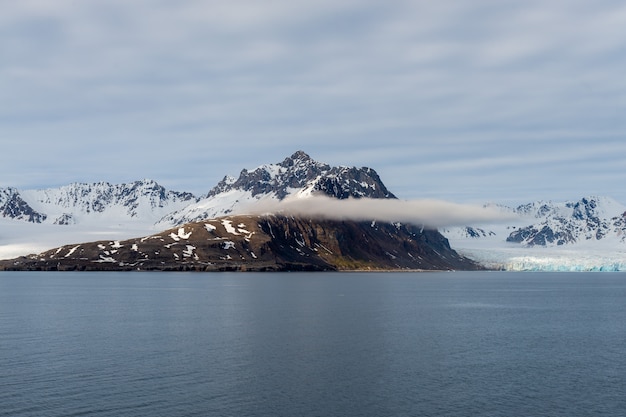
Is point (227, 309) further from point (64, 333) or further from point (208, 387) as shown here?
point (208, 387)

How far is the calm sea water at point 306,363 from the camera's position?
6191cm

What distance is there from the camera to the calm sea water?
61906mm

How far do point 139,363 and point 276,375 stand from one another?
1787 centimetres

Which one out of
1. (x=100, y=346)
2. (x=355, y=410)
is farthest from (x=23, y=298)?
(x=355, y=410)

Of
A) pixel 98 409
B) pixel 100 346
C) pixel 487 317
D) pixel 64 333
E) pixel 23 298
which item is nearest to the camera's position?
pixel 98 409

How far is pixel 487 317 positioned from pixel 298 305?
159 ft

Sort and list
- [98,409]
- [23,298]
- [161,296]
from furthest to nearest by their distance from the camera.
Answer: [161,296], [23,298], [98,409]

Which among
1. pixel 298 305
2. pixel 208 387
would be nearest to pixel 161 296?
pixel 298 305

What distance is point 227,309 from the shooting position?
499ft

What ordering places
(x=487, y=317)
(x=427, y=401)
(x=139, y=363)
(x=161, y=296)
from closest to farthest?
(x=427, y=401) → (x=139, y=363) → (x=487, y=317) → (x=161, y=296)

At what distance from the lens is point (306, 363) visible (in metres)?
82.2

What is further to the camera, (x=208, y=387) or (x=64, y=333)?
(x=64, y=333)

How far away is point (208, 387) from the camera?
223 ft

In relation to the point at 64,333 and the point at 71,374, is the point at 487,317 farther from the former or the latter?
the point at 71,374
